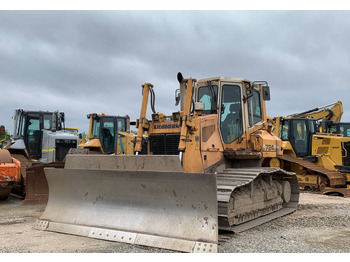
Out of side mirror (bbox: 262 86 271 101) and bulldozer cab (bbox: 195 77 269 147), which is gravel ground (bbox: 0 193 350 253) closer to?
bulldozer cab (bbox: 195 77 269 147)

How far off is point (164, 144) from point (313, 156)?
860cm

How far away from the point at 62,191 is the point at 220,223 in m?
2.90

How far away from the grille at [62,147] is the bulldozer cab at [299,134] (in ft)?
27.2

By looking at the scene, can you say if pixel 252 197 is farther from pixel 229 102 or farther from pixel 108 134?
pixel 108 134

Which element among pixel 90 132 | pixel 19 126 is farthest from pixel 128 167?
pixel 90 132

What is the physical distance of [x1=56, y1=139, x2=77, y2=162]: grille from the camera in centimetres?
1227

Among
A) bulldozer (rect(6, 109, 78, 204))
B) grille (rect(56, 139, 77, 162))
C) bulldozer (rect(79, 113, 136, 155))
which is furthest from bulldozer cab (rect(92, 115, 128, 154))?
grille (rect(56, 139, 77, 162))

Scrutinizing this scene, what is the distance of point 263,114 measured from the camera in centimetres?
837

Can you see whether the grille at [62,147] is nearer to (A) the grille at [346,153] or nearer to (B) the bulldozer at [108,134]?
(B) the bulldozer at [108,134]

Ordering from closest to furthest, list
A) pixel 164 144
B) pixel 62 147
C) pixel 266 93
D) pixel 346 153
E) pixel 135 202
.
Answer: pixel 135 202 < pixel 164 144 < pixel 266 93 < pixel 62 147 < pixel 346 153

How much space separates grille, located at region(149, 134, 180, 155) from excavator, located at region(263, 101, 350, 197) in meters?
7.11

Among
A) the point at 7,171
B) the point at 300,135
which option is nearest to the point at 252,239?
the point at 7,171

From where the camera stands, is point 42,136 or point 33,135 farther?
point 33,135

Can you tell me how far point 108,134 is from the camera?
51.6 ft
